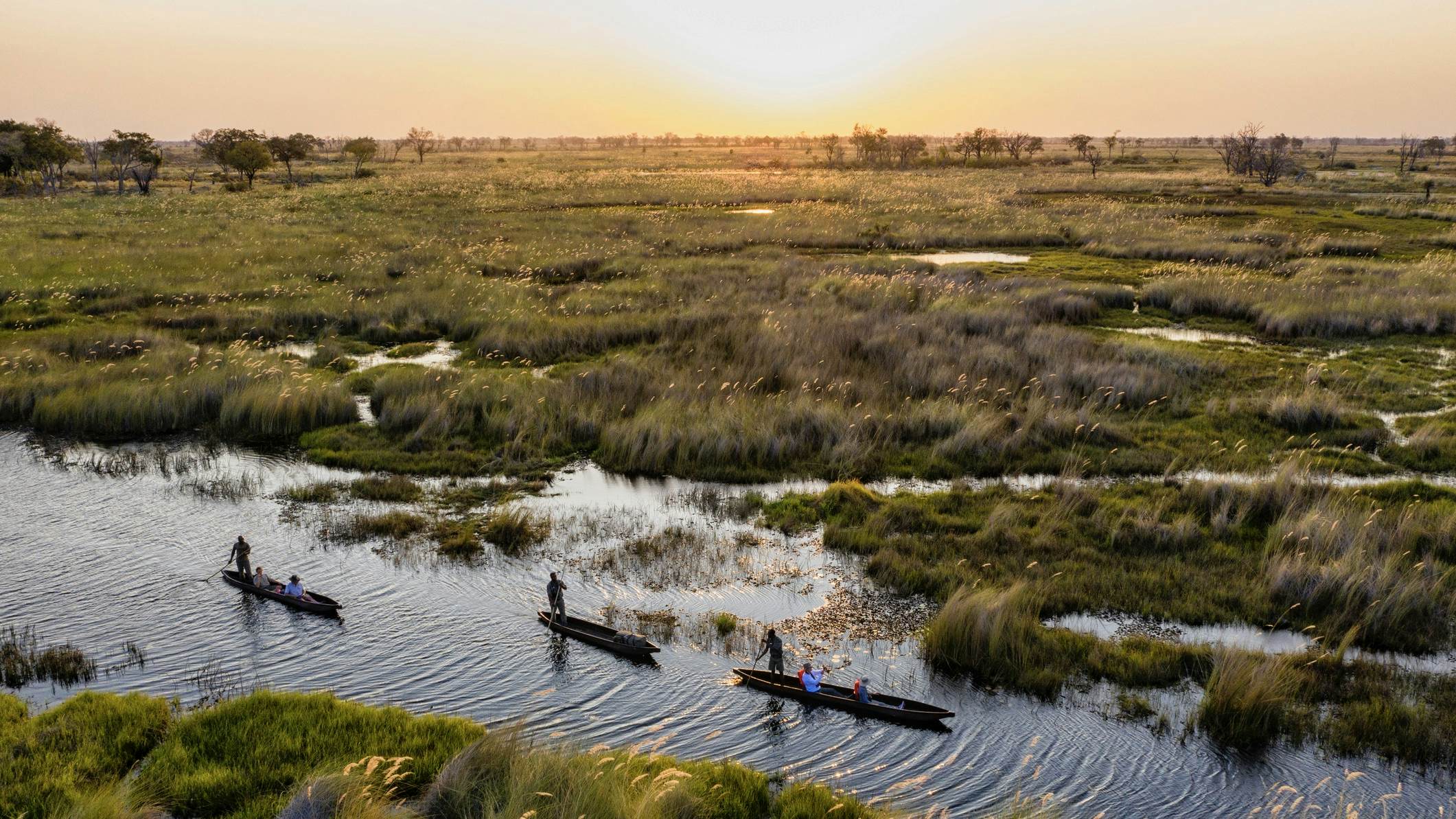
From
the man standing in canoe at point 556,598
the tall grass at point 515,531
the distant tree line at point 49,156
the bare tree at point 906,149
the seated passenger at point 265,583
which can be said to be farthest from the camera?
the bare tree at point 906,149

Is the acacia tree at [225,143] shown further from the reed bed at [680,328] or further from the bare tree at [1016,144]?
the bare tree at [1016,144]

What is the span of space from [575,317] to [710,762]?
2597cm

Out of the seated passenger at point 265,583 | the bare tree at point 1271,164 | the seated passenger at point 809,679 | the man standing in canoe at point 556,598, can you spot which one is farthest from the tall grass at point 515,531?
the bare tree at point 1271,164

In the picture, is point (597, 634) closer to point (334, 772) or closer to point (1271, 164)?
point (334, 772)

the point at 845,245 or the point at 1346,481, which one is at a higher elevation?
the point at 845,245

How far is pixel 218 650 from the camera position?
45.6 feet

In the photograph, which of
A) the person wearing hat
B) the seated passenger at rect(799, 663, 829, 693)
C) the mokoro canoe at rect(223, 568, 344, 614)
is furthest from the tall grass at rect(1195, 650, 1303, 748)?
the person wearing hat

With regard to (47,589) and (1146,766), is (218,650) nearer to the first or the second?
(47,589)

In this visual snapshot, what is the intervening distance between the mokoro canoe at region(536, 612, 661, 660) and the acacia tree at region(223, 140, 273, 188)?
10516cm

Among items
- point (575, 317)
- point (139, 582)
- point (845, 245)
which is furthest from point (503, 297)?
point (845, 245)

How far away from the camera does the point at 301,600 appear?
15047 millimetres

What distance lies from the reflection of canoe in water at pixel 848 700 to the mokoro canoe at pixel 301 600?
7439mm

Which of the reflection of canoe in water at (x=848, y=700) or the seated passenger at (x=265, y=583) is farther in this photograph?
the seated passenger at (x=265, y=583)

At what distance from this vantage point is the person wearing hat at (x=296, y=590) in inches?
595
